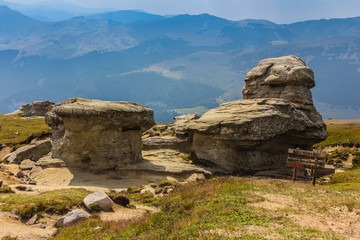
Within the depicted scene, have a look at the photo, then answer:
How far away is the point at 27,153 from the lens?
39219 millimetres

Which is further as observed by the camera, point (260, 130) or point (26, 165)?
point (26, 165)

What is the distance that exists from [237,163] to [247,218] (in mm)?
25547

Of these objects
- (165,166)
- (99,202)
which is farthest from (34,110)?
(99,202)

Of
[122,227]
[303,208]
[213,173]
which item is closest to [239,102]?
[213,173]

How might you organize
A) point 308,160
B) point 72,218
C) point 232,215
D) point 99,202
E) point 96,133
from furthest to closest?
point 96,133 < point 308,160 < point 99,202 < point 72,218 < point 232,215

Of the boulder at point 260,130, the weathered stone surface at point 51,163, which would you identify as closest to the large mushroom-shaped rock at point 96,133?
the weathered stone surface at point 51,163

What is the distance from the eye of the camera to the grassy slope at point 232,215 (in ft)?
34.6

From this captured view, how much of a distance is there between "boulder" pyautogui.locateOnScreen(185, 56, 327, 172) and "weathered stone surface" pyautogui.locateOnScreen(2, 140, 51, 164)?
24.5 metres

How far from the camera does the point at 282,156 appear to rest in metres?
38.9

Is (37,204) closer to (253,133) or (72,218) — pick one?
(72,218)

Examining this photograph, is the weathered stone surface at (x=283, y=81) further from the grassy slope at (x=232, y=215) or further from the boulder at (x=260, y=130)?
the grassy slope at (x=232, y=215)

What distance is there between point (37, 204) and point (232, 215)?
1342 cm

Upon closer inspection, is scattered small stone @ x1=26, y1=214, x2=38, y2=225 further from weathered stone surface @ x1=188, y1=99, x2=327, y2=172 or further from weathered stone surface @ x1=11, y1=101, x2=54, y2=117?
weathered stone surface @ x1=11, y1=101, x2=54, y2=117

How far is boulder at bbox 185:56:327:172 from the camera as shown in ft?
113
